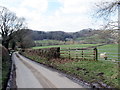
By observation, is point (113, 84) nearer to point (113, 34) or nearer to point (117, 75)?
point (117, 75)

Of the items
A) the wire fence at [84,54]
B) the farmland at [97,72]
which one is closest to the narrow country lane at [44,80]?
the farmland at [97,72]

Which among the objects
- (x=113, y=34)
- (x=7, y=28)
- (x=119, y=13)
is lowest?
(x=113, y=34)

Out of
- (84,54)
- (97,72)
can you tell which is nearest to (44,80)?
(97,72)

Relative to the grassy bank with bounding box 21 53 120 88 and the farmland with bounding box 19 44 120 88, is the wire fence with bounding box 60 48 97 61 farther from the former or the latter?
the grassy bank with bounding box 21 53 120 88

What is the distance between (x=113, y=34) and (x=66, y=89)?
17.9 ft

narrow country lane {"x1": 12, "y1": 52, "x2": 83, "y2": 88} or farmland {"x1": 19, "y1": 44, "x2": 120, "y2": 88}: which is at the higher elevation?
farmland {"x1": 19, "y1": 44, "x2": 120, "y2": 88}

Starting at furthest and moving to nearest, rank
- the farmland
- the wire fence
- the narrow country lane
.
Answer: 1. the wire fence
2. the farmland
3. the narrow country lane

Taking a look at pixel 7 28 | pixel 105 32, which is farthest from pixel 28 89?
pixel 7 28

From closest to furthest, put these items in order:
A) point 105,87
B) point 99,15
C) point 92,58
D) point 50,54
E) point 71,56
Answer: point 105,87 < point 99,15 < point 92,58 < point 71,56 < point 50,54

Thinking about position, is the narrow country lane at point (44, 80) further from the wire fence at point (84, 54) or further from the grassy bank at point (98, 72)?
the wire fence at point (84, 54)

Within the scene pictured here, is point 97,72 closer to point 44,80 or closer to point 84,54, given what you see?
point 44,80

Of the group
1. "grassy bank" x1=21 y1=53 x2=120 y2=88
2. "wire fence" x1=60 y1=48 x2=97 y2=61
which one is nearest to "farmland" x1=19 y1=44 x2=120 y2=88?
"grassy bank" x1=21 y1=53 x2=120 y2=88

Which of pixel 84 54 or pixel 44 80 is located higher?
pixel 84 54

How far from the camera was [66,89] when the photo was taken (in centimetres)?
612
